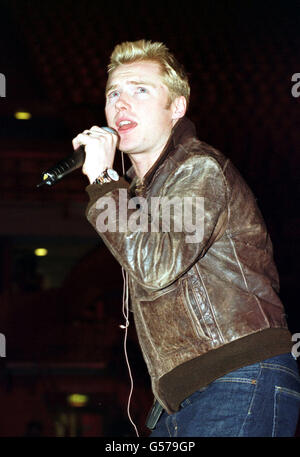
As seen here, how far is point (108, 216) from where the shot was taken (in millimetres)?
1218

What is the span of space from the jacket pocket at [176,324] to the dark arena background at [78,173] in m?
3.16

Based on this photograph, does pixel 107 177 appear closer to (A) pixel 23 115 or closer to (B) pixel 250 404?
(B) pixel 250 404

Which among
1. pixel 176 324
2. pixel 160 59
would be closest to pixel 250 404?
pixel 176 324

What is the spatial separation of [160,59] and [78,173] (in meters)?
7.56

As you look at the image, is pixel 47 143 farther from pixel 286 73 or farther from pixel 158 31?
pixel 286 73

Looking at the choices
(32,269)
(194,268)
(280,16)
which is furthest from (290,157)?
(32,269)

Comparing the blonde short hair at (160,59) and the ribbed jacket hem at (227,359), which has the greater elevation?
the blonde short hair at (160,59)

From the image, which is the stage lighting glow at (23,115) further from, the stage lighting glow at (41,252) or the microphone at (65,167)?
the microphone at (65,167)

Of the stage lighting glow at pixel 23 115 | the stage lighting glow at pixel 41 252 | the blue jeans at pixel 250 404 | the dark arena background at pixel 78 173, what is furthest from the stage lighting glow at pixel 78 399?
the blue jeans at pixel 250 404

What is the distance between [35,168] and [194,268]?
8669mm

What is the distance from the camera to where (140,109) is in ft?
4.83

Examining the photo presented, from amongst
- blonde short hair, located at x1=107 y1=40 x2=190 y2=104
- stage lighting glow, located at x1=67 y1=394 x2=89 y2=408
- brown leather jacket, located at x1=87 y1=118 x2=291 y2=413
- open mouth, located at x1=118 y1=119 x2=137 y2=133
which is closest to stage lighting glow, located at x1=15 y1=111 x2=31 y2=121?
stage lighting glow, located at x1=67 y1=394 x2=89 y2=408

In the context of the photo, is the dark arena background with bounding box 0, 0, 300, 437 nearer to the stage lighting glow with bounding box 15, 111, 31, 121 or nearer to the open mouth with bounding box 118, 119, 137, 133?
the stage lighting glow with bounding box 15, 111, 31, 121

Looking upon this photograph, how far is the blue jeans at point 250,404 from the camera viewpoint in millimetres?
1187
